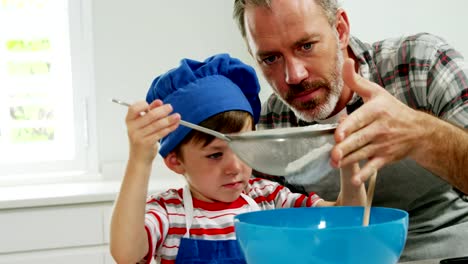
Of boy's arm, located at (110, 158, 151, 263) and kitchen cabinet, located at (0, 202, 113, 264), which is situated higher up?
boy's arm, located at (110, 158, 151, 263)

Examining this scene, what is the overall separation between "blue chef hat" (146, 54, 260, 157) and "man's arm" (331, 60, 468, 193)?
0.27m

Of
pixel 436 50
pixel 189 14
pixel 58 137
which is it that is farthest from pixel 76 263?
pixel 436 50

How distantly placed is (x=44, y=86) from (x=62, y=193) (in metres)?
0.70

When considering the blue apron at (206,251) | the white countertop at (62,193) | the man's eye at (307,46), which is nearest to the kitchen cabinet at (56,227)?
the white countertop at (62,193)

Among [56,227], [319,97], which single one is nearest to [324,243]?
[319,97]

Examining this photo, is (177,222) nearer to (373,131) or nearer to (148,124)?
(148,124)

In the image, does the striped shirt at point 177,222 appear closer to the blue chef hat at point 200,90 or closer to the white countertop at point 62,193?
the blue chef hat at point 200,90

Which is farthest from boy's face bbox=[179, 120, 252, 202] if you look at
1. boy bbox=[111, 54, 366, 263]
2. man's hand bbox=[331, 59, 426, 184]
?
man's hand bbox=[331, 59, 426, 184]

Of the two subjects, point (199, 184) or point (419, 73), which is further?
point (419, 73)

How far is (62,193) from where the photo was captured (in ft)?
7.78

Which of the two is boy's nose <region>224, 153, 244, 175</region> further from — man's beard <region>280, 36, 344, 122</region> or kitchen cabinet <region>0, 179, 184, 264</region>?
kitchen cabinet <region>0, 179, 184, 264</region>

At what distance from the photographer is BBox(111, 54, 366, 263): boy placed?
111 cm

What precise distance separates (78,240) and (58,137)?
2.42ft

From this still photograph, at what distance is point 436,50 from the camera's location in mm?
1543
